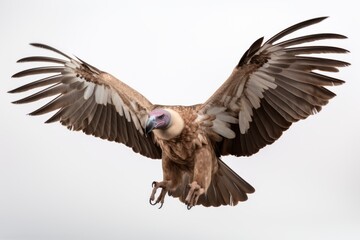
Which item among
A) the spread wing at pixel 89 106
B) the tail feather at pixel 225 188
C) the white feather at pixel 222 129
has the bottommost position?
the tail feather at pixel 225 188

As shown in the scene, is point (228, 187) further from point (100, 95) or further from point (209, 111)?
point (100, 95)

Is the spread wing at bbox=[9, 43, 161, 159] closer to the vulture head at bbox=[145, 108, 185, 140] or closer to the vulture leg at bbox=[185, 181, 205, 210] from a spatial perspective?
the vulture head at bbox=[145, 108, 185, 140]

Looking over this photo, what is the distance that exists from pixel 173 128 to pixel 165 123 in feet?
0.37

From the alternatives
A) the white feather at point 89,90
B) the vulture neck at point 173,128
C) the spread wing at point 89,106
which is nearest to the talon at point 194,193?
the vulture neck at point 173,128

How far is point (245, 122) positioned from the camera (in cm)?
581

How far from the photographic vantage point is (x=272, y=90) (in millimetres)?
5578

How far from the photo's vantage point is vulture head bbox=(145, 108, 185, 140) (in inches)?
207

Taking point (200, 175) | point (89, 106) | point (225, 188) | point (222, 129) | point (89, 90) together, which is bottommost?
point (225, 188)

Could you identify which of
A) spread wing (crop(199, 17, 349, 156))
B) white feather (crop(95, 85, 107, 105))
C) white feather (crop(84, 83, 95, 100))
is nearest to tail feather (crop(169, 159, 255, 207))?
Result: spread wing (crop(199, 17, 349, 156))

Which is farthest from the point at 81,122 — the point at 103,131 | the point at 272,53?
the point at 272,53

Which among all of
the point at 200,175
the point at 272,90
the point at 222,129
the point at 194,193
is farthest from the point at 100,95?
the point at 272,90

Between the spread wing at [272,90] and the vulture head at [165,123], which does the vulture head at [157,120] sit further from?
the spread wing at [272,90]

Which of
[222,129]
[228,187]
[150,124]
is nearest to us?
[150,124]

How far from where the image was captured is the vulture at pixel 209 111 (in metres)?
5.32
